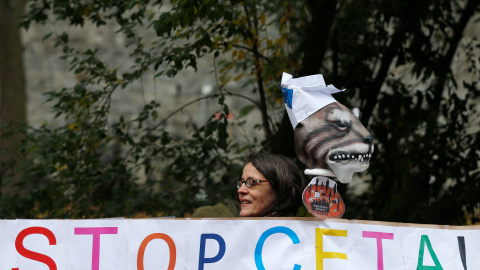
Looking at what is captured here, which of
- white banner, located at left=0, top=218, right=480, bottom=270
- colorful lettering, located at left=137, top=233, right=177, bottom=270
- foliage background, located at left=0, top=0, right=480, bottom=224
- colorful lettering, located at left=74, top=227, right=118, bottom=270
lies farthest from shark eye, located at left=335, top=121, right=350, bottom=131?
foliage background, located at left=0, top=0, right=480, bottom=224

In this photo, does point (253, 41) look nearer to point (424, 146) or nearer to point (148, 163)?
point (148, 163)

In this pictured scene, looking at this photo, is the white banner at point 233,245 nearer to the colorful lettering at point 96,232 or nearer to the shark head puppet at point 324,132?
the colorful lettering at point 96,232

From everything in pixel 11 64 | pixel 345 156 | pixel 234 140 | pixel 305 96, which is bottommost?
pixel 234 140

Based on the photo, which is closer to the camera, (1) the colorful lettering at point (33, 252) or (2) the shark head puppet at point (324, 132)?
(2) the shark head puppet at point (324, 132)

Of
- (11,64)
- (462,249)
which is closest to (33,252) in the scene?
(462,249)

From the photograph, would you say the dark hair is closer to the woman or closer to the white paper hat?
the woman

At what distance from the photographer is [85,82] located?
17.7 feet

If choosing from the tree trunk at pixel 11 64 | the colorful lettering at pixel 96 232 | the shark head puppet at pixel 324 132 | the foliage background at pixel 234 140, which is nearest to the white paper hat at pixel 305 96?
the shark head puppet at pixel 324 132

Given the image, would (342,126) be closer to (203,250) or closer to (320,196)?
(320,196)

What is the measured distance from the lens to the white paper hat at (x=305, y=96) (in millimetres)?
2654

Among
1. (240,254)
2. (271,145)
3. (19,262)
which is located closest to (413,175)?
(271,145)

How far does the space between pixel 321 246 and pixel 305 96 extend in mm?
548

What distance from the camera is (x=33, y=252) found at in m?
2.76

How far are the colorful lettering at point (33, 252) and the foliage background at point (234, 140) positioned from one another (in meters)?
2.07
